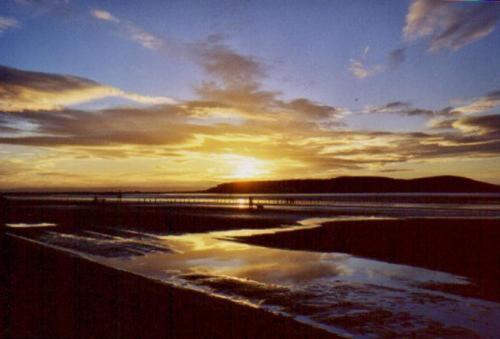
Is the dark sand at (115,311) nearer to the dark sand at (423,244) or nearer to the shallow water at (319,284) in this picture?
the shallow water at (319,284)

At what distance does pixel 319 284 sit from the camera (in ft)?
45.1

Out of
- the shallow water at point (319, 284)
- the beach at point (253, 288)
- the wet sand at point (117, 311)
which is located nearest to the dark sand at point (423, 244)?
the beach at point (253, 288)

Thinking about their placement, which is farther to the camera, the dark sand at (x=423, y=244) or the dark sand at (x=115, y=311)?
the dark sand at (x=423, y=244)

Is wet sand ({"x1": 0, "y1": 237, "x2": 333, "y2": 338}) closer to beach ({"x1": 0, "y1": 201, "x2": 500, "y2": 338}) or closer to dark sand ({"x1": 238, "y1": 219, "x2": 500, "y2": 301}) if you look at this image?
beach ({"x1": 0, "y1": 201, "x2": 500, "y2": 338})

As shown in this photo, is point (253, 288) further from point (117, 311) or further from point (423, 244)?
point (423, 244)

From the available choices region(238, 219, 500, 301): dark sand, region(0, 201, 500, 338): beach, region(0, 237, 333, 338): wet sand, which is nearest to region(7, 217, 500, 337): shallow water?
region(0, 201, 500, 338): beach

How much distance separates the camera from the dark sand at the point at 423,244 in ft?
50.6

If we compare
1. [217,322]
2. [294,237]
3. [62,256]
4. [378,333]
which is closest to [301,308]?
[378,333]

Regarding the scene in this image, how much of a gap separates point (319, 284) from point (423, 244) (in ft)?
36.9

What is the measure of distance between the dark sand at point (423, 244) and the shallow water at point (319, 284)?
1002 millimetres

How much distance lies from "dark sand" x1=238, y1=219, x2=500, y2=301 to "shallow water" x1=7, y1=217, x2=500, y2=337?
3.29ft

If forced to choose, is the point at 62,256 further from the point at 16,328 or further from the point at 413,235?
the point at 413,235

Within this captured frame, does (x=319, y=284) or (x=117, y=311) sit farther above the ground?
(x=117, y=311)

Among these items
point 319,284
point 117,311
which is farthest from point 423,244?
point 117,311
